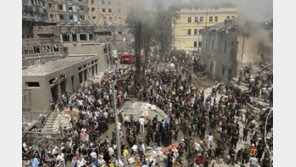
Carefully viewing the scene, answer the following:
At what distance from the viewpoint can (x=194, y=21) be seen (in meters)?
48.8

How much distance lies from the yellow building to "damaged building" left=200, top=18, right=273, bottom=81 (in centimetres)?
Result: 2155

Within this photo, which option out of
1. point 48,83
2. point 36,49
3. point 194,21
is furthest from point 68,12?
point 48,83

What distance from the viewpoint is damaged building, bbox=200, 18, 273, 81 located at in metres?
18.4

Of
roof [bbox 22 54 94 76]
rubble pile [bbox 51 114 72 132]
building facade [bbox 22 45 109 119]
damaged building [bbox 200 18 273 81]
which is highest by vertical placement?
damaged building [bbox 200 18 273 81]

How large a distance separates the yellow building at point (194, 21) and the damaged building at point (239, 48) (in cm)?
2155

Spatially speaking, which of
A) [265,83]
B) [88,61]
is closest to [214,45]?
[265,83]

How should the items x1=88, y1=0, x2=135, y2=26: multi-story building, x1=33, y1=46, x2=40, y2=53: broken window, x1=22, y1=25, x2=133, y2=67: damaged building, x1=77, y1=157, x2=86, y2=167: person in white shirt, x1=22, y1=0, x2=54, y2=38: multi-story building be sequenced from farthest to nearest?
x1=88, y1=0, x2=135, y2=26: multi-story building, x1=22, y1=0, x2=54, y2=38: multi-story building, x1=33, y1=46, x2=40, y2=53: broken window, x1=22, y1=25, x2=133, y2=67: damaged building, x1=77, y1=157, x2=86, y2=167: person in white shirt

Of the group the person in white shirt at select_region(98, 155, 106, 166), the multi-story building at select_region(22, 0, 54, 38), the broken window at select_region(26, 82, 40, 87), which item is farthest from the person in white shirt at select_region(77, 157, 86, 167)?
the multi-story building at select_region(22, 0, 54, 38)

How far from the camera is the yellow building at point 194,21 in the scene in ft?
152

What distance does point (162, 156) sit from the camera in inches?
472

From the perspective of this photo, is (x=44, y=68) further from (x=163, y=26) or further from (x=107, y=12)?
(x=107, y=12)

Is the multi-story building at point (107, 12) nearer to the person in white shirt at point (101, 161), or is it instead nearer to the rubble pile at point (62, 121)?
the rubble pile at point (62, 121)

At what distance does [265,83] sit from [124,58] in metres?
26.9

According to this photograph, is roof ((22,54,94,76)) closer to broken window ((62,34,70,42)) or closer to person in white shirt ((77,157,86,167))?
person in white shirt ((77,157,86,167))
